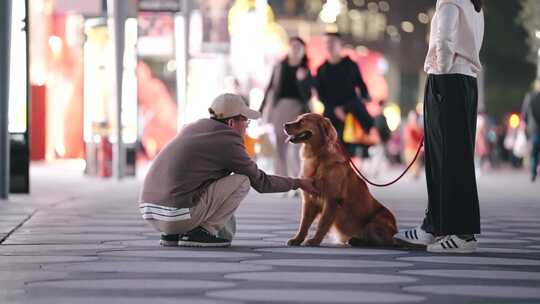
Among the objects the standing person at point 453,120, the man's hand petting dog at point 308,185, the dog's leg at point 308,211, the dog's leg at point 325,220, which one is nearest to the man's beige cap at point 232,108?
the man's hand petting dog at point 308,185

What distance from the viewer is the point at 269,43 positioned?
194ft

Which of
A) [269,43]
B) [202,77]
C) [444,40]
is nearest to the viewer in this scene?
[444,40]

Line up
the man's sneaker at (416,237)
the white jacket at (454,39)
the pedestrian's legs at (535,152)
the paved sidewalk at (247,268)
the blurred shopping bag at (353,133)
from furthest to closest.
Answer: the pedestrian's legs at (535,152) < the blurred shopping bag at (353,133) < the man's sneaker at (416,237) < the white jacket at (454,39) < the paved sidewalk at (247,268)

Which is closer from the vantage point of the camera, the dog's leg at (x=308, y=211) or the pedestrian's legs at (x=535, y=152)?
the dog's leg at (x=308, y=211)

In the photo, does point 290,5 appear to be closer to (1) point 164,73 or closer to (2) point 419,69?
(2) point 419,69

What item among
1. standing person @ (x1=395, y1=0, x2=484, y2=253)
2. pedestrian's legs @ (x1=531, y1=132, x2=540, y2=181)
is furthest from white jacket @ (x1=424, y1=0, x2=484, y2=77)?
pedestrian's legs @ (x1=531, y1=132, x2=540, y2=181)

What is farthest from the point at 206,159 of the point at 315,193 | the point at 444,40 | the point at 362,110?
the point at 362,110

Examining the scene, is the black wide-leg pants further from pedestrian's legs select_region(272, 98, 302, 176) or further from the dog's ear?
pedestrian's legs select_region(272, 98, 302, 176)

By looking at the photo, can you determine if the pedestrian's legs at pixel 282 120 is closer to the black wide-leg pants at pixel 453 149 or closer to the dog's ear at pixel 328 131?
the dog's ear at pixel 328 131

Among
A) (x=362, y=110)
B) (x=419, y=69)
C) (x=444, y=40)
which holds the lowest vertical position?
(x=419, y=69)

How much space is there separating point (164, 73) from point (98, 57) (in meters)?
30.7

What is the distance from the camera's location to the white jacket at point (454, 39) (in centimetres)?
1127

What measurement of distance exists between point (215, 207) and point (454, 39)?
2.14 metres

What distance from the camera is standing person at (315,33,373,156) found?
20.5 meters
